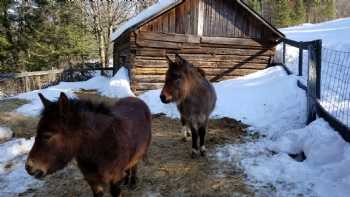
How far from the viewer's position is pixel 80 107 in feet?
10.7

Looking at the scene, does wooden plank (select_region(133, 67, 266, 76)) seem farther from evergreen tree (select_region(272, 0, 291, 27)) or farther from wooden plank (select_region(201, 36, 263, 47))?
evergreen tree (select_region(272, 0, 291, 27))

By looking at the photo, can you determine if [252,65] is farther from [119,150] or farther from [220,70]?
[119,150]

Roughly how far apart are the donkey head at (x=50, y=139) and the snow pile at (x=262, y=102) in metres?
5.49

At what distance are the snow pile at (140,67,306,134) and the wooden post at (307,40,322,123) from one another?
509 millimetres

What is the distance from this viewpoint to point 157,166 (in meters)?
5.82

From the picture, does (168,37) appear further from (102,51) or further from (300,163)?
(102,51)

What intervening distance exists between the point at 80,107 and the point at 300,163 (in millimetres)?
3754

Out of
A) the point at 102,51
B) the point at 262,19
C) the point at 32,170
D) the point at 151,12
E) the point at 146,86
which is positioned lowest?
the point at 32,170

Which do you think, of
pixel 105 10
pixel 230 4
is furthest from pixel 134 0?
pixel 230 4

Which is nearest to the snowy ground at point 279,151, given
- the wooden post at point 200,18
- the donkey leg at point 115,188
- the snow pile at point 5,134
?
the snow pile at point 5,134

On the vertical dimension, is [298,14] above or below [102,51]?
above

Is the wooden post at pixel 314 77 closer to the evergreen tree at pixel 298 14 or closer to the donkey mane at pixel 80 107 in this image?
the donkey mane at pixel 80 107

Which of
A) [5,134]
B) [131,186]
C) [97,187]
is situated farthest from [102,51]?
[97,187]

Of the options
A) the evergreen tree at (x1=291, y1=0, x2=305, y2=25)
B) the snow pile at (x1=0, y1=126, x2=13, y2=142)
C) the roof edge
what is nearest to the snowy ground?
the snow pile at (x1=0, y1=126, x2=13, y2=142)
